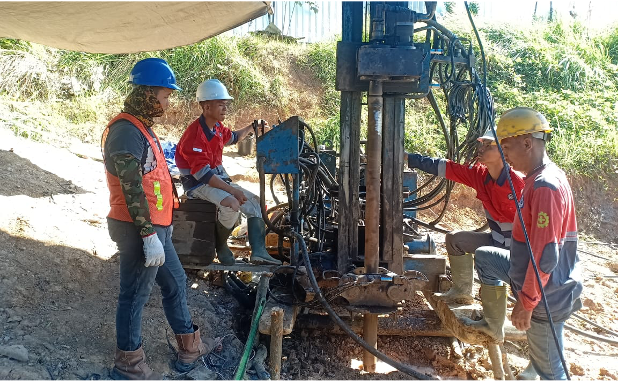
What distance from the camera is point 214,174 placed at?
161 inches

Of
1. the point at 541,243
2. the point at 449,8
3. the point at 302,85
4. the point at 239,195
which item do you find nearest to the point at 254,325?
the point at 239,195

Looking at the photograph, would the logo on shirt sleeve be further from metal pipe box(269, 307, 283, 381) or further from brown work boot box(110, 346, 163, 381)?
brown work boot box(110, 346, 163, 381)

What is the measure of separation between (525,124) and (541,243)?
729mm

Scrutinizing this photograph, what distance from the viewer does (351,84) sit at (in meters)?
3.50

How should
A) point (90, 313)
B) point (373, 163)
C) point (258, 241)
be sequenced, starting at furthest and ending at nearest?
point (258, 241)
point (90, 313)
point (373, 163)

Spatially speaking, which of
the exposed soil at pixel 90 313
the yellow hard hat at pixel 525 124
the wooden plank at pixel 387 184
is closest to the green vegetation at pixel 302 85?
the exposed soil at pixel 90 313

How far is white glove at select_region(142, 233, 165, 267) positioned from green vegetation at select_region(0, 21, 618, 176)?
19.8 feet

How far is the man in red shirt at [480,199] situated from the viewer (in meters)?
3.68

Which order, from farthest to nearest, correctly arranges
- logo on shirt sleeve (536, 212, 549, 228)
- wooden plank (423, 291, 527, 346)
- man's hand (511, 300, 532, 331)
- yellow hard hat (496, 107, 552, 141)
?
wooden plank (423, 291, 527, 346)
yellow hard hat (496, 107, 552, 141)
man's hand (511, 300, 532, 331)
logo on shirt sleeve (536, 212, 549, 228)

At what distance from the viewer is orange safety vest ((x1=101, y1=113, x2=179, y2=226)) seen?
112 inches

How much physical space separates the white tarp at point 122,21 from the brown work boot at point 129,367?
222 cm

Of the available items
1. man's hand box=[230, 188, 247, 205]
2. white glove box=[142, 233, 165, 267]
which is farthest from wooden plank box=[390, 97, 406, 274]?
white glove box=[142, 233, 165, 267]

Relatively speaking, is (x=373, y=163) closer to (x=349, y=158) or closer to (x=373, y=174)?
(x=373, y=174)

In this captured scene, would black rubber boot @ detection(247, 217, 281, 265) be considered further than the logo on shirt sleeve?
Yes
